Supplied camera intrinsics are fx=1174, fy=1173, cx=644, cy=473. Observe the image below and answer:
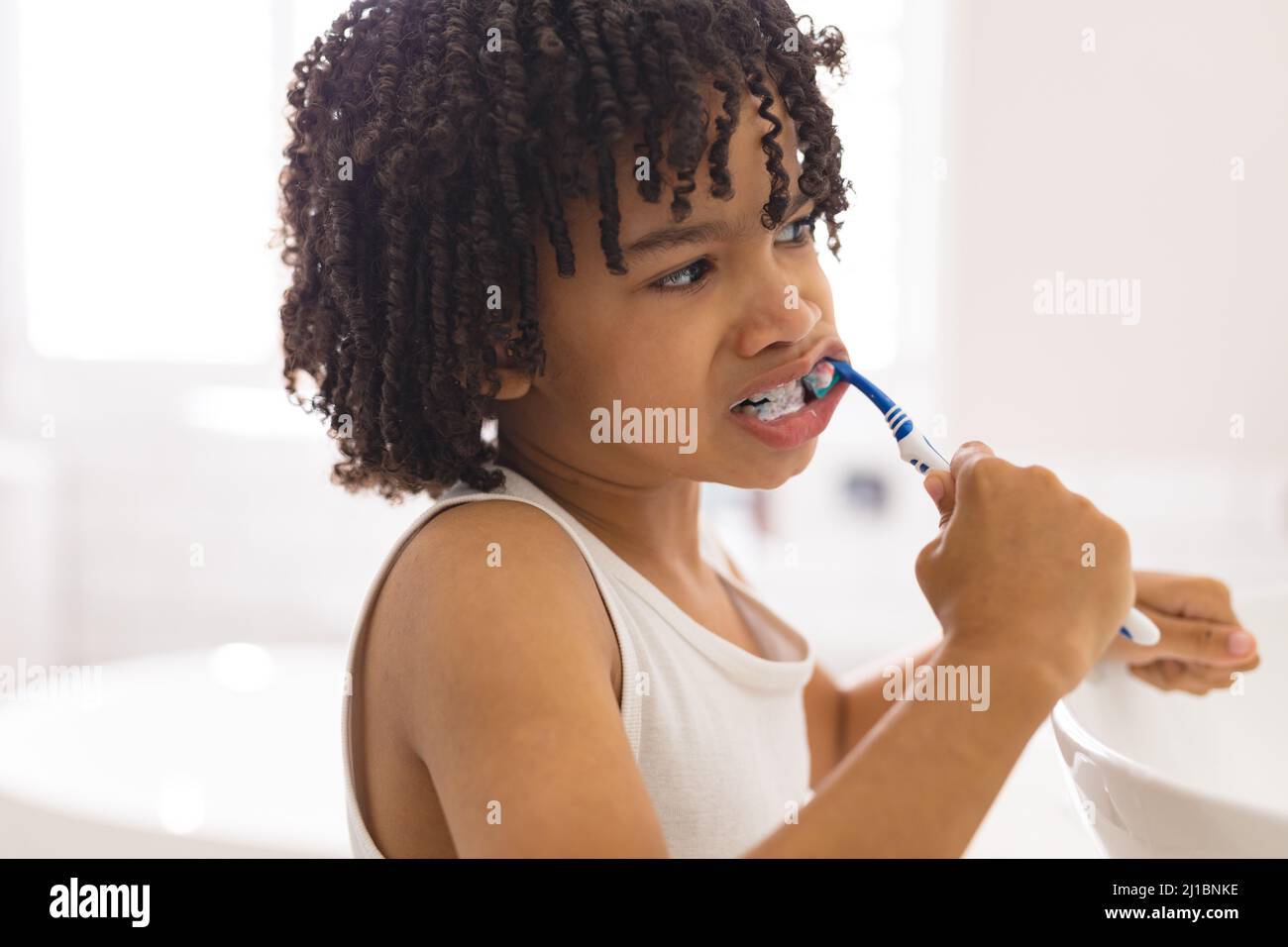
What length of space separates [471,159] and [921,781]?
0.34 meters

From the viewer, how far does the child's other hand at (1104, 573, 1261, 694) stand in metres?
0.62

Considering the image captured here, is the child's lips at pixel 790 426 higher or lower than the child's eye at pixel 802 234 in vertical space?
lower

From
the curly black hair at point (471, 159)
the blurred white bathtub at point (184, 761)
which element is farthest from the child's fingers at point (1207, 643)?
the blurred white bathtub at point (184, 761)

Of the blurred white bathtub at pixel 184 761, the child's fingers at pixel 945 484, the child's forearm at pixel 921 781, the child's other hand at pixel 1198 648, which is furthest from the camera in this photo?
the blurred white bathtub at pixel 184 761

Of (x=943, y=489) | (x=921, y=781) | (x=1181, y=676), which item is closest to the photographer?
(x=921, y=781)

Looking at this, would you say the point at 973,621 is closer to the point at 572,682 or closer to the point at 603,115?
the point at 572,682

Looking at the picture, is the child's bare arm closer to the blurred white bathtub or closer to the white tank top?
the white tank top

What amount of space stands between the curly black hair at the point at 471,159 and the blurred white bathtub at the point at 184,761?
70cm

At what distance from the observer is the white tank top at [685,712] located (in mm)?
553

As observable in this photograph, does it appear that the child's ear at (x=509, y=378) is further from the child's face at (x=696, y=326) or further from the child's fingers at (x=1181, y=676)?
the child's fingers at (x=1181, y=676)

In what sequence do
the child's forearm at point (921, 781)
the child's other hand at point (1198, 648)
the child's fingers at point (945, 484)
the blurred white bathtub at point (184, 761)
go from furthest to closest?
the blurred white bathtub at point (184, 761), the child's other hand at point (1198, 648), the child's fingers at point (945, 484), the child's forearm at point (921, 781)

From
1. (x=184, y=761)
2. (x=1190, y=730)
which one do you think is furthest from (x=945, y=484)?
(x=184, y=761)

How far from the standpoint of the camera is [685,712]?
0.59 m

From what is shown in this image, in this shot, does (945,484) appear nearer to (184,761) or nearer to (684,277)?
(684,277)
